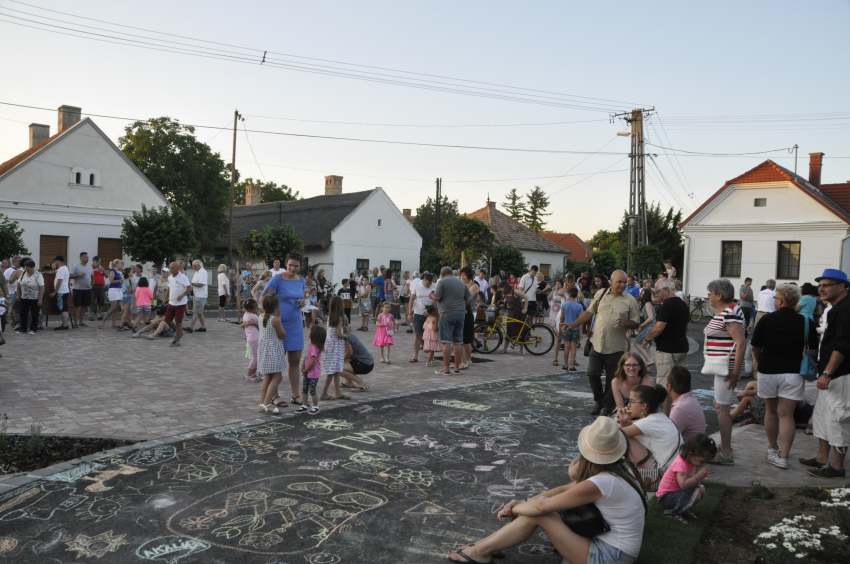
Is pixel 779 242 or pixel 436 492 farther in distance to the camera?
pixel 779 242

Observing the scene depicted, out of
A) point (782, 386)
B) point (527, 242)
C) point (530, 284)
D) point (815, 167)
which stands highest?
point (815, 167)

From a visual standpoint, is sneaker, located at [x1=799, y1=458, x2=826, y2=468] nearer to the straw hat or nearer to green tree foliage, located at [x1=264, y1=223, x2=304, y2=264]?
the straw hat

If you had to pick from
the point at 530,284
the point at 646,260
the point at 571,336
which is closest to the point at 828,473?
the point at 571,336

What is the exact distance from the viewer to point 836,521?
168 inches

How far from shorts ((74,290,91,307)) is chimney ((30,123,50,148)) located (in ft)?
83.2

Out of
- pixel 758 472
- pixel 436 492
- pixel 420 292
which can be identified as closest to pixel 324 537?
pixel 436 492

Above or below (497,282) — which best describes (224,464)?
below

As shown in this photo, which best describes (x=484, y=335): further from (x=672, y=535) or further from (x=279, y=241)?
(x=279, y=241)

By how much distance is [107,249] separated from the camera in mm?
30375

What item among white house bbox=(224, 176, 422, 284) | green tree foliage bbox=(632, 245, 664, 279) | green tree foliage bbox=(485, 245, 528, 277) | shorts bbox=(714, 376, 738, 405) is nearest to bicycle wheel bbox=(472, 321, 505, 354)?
shorts bbox=(714, 376, 738, 405)

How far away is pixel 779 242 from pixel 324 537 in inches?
1309

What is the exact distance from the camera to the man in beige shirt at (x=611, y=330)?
7660mm

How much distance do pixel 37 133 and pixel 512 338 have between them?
114 feet

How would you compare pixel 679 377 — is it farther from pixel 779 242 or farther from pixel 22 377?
pixel 779 242
